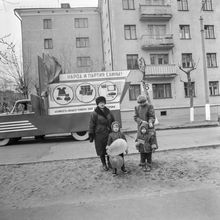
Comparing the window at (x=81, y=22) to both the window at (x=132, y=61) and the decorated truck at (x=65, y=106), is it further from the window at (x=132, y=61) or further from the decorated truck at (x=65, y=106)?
the decorated truck at (x=65, y=106)

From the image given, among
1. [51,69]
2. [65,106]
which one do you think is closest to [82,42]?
[51,69]

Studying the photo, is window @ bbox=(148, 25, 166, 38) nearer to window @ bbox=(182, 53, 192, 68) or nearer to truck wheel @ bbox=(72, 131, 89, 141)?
window @ bbox=(182, 53, 192, 68)

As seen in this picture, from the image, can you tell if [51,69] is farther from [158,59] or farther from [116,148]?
[158,59]

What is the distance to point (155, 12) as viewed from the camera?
26.2 metres

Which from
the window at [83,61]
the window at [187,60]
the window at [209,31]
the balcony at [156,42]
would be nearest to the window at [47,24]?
the window at [83,61]

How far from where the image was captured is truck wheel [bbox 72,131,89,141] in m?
12.7

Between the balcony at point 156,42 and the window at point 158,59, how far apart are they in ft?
3.30

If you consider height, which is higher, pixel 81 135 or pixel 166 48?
pixel 166 48

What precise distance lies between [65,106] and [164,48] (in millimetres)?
17164

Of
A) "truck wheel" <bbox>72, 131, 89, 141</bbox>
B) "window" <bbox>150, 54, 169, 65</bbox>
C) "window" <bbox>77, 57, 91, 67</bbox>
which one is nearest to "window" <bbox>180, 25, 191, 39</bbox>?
"window" <bbox>150, 54, 169, 65</bbox>

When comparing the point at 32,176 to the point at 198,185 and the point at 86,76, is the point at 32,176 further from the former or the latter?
the point at 86,76

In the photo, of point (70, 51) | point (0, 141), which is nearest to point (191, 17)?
point (70, 51)

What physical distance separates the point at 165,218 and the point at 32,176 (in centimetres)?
359

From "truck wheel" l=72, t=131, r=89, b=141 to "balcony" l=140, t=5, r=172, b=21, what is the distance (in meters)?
A: 17.2
